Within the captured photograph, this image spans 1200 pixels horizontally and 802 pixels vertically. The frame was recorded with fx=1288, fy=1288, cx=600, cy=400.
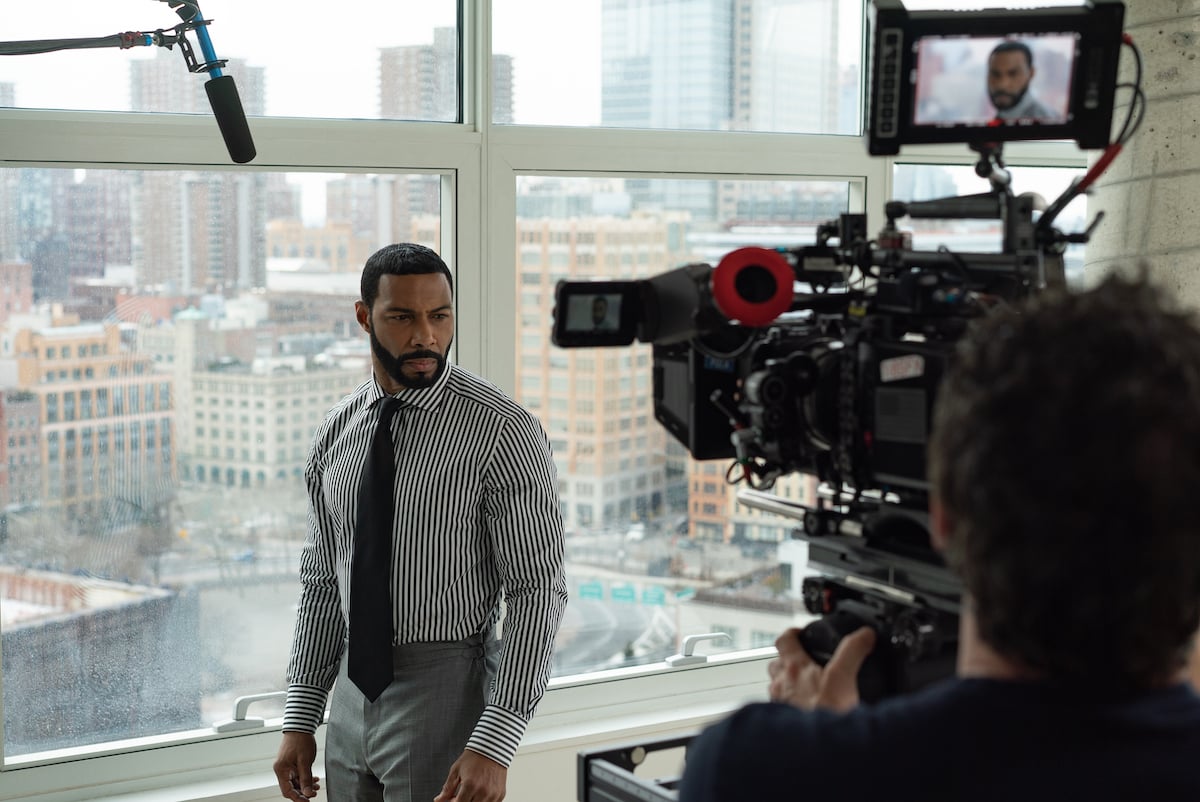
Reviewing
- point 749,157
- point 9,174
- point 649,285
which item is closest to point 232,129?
point 9,174

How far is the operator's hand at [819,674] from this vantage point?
48.1 inches

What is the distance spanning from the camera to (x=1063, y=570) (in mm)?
750

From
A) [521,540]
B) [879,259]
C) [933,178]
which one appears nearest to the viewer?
[879,259]

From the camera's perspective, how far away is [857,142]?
351 cm

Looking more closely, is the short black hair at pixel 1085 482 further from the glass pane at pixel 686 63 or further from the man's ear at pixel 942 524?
the glass pane at pixel 686 63

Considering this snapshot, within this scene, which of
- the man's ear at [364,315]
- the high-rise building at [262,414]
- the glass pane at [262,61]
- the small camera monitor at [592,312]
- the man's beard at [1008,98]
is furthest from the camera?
the high-rise building at [262,414]

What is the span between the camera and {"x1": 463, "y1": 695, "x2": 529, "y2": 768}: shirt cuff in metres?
2.11

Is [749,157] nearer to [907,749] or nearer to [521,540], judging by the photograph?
[521,540]

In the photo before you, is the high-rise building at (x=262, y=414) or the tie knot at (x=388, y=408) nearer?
the tie knot at (x=388, y=408)

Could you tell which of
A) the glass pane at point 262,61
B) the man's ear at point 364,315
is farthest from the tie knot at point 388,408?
the glass pane at point 262,61

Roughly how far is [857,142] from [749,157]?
337 mm

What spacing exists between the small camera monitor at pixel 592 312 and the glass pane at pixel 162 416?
61.6 inches

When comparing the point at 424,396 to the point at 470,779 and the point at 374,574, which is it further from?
the point at 470,779

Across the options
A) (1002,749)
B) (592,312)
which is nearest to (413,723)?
(592,312)
